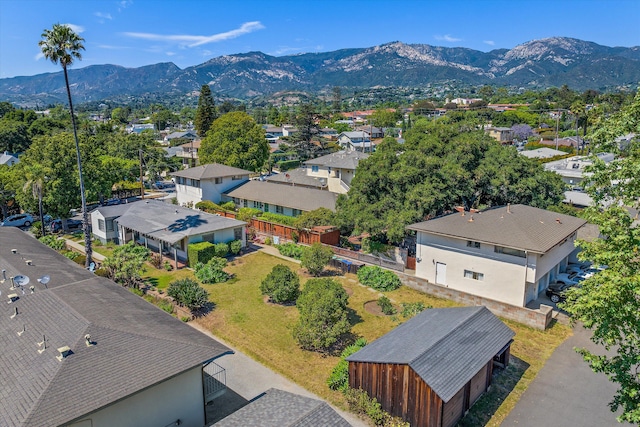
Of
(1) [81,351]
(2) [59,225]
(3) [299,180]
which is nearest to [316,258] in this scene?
(1) [81,351]

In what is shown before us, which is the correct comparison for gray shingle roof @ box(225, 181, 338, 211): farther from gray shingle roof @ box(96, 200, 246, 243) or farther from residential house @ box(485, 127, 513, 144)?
residential house @ box(485, 127, 513, 144)

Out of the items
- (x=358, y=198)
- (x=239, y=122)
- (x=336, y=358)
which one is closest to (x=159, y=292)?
(x=336, y=358)

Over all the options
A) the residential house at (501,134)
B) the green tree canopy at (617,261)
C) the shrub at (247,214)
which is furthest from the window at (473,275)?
the residential house at (501,134)

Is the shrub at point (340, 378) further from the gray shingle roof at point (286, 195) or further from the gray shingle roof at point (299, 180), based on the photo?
the gray shingle roof at point (299, 180)

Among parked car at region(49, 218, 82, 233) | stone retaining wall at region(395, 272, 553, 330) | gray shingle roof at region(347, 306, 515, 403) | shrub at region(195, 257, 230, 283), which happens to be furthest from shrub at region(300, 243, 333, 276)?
parked car at region(49, 218, 82, 233)

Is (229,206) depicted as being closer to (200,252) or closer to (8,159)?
(200,252)

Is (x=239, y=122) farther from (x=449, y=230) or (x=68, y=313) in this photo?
(x=68, y=313)
